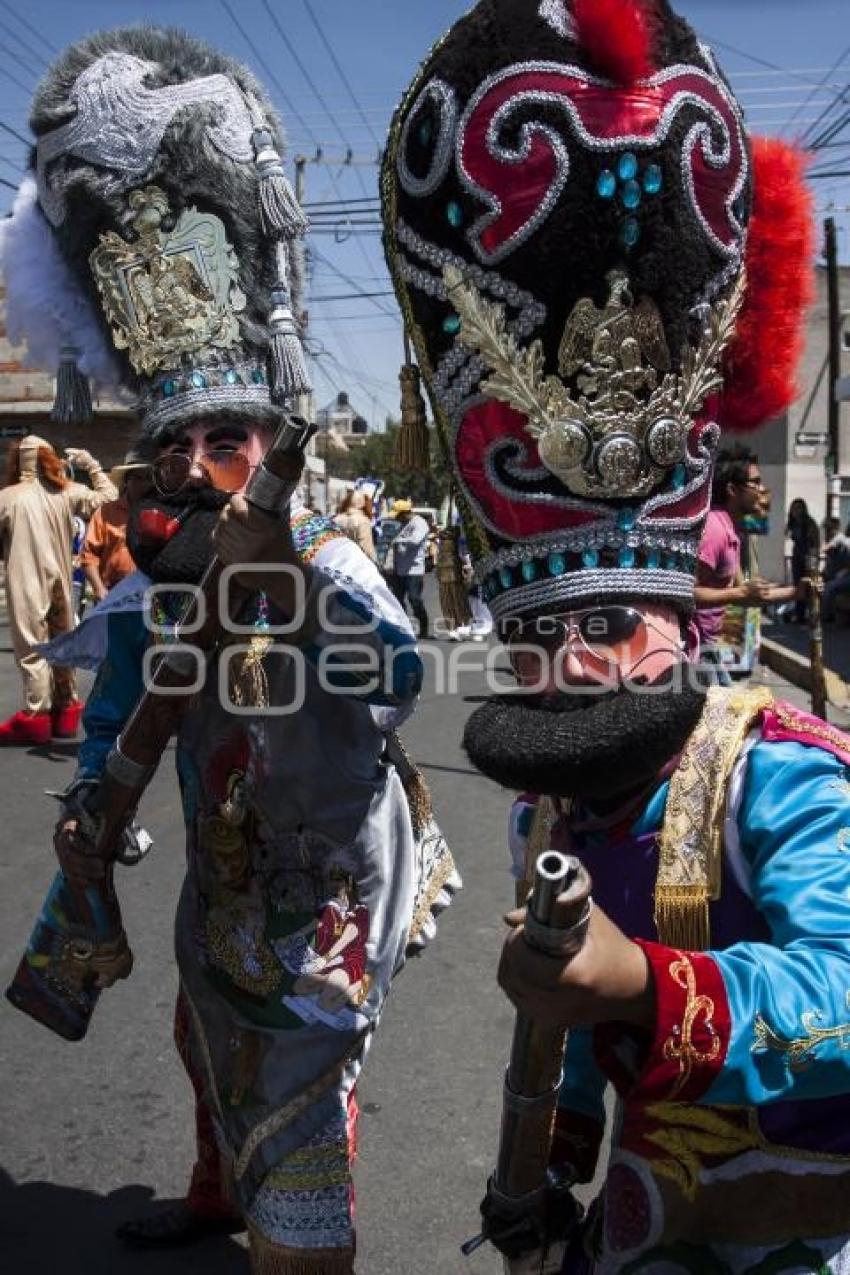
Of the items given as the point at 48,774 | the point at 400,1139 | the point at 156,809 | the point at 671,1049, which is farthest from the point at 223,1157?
the point at 48,774

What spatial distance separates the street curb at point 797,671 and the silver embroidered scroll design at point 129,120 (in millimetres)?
7811

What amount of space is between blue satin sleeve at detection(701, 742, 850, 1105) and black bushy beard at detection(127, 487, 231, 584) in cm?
Answer: 114

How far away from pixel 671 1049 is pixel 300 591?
1025 mm

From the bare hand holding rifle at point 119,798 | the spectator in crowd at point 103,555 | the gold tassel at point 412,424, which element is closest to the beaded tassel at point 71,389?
the bare hand holding rifle at point 119,798

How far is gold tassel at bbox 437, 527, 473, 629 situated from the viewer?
6.04ft

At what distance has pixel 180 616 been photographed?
2338 millimetres

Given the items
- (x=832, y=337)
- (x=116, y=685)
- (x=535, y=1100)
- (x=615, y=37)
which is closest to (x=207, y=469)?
(x=116, y=685)

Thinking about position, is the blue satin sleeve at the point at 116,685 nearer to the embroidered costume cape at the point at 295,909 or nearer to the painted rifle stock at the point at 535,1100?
the embroidered costume cape at the point at 295,909

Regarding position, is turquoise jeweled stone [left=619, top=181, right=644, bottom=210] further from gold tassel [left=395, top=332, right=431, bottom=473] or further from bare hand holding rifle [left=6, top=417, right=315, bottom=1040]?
bare hand holding rifle [left=6, top=417, right=315, bottom=1040]

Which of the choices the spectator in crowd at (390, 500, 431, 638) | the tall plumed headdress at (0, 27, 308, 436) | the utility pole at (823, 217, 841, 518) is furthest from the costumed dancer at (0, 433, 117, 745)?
the utility pole at (823, 217, 841, 518)

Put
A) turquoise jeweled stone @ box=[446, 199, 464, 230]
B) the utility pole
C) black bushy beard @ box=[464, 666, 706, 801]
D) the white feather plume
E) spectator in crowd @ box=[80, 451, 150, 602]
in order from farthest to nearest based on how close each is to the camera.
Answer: the utility pole → spectator in crowd @ box=[80, 451, 150, 602] → the white feather plume → turquoise jeweled stone @ box=[446, 199, 464, 230] → black bushy beard @ box=[464, 666, 706, 801]

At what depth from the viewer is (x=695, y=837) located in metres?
1.51

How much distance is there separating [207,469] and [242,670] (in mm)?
387

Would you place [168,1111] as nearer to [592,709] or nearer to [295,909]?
[295,909]
